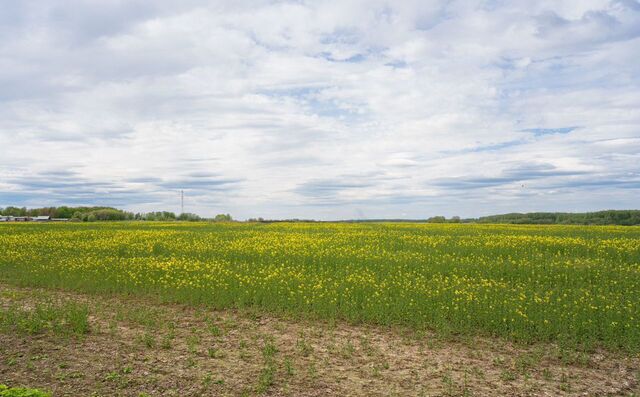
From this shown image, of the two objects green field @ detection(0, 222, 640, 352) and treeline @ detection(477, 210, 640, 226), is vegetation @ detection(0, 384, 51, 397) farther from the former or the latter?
A: treeline @ detection(477, 210, 640, 226)

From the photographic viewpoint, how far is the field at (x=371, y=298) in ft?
32.3

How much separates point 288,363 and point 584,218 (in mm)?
73812

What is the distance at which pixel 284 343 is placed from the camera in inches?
388

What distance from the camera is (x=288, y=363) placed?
27.1ft

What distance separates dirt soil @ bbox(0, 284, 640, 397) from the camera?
755 centimetres

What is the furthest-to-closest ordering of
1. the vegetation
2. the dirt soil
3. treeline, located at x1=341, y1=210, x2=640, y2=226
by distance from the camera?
treeline, located at x1=341, y1=210, x2=640, y2=226
the dirt soil
the vegetation

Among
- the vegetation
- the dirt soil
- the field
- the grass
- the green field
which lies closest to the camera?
the vegetation

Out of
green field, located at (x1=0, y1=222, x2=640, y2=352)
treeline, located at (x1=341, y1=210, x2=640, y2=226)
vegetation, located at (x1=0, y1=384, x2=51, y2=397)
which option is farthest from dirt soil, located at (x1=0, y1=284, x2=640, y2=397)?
treeline, located at (x1=341, y1=210, x2=640, y2=226)

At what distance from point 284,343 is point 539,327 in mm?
5605

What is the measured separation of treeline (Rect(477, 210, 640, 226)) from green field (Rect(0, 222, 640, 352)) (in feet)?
142

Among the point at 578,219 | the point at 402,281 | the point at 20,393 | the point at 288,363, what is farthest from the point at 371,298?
the point at 578,219

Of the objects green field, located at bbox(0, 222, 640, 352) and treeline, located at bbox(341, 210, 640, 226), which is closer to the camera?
green field, located at bbox(0, 222, 640, 352)

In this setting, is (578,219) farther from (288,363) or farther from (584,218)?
(288,363)

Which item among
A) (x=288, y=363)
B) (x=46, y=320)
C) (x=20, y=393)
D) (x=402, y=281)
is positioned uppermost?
(x=402, y=281)
